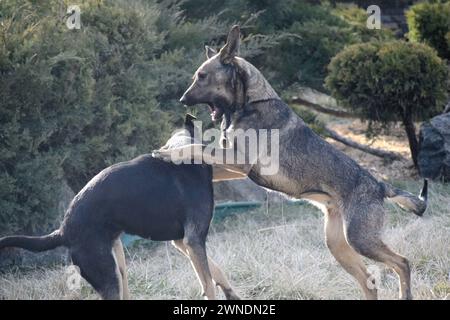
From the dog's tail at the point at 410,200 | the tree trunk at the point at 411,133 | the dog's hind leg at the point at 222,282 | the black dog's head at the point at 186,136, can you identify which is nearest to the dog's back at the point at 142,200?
the black dog's head at the point at 186,136

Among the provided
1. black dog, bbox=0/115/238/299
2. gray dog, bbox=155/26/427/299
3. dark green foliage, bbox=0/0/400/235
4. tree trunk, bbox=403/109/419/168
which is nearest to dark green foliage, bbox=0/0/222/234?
dark green foliage, bbox=0/0/400/235

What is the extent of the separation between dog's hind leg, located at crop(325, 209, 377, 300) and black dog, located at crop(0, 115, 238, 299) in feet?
3.47

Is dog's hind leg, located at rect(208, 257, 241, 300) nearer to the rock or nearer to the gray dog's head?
the gray dog's head

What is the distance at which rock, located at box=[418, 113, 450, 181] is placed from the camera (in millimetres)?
10422

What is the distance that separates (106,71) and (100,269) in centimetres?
390

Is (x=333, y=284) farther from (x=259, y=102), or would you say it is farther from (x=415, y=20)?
(x=415, y=20)

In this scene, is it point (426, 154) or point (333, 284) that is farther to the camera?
point (426, 154)

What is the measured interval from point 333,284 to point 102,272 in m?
2.27

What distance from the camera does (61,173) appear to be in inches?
312

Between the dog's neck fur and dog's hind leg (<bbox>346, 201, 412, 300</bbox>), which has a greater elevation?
the dog's neck fur

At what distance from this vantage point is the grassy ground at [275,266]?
6848 mm

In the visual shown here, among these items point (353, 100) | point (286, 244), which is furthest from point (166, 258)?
point (353, 100)

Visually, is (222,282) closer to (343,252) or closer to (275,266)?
(343,252)

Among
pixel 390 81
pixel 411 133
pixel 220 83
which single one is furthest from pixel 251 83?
pixel 411 133
